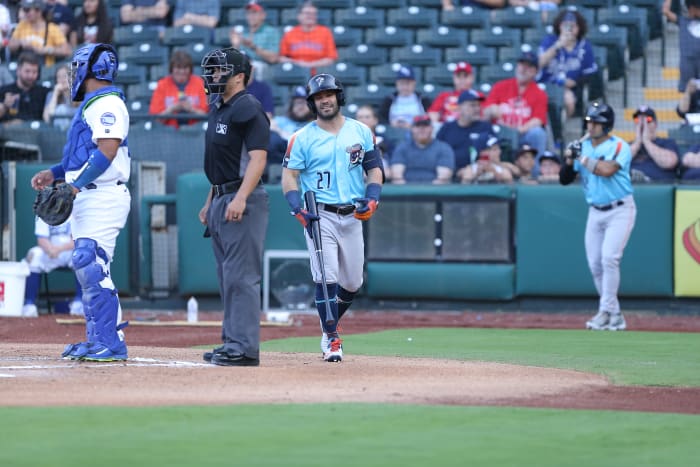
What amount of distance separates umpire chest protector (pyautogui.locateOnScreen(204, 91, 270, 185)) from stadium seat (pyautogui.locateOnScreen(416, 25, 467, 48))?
11479mm

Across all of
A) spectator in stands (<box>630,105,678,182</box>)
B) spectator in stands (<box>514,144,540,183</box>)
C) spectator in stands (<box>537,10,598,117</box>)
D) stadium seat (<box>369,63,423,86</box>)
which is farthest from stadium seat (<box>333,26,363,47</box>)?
spectator in stands (<box>630,105,678,182</box>)

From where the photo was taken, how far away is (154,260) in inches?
660

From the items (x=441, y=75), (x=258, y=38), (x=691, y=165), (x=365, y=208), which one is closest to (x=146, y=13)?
(x=258, y=38)

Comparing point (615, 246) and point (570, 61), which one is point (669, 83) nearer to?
point (570, 61)

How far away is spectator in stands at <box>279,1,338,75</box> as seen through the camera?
19000 mm

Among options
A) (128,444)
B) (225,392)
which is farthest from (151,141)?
(128,444)

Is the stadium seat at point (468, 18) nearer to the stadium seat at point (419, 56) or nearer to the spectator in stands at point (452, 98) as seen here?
the stadium seat at point (419, 56)

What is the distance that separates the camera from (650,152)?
629 inches

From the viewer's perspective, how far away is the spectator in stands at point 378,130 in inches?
649

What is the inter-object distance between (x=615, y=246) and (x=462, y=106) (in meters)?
3.94

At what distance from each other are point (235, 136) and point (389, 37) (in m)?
11.8

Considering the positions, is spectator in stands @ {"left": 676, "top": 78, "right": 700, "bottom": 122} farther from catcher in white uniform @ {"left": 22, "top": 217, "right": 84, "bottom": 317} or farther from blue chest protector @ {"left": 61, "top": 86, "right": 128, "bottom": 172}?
blue chest protector @ {"left": 61, "top": 86, "right": 128, "bottom": 172}

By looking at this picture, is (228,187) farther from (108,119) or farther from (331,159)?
(331,159)

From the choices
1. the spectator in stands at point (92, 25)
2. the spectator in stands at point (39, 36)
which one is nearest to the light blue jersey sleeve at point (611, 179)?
the spectator in stands at point (92, 25)
